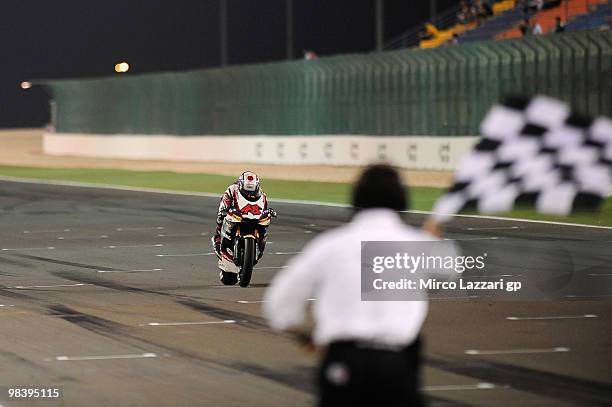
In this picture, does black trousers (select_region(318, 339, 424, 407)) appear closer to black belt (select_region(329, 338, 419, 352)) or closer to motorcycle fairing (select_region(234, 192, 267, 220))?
black belt (select_region(329, 338, 419, 352))

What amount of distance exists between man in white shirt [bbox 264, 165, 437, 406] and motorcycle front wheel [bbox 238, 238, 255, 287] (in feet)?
33.5

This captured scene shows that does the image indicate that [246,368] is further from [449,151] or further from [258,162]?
[258,162]

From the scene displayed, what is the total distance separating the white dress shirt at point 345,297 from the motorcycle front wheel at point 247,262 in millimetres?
10321

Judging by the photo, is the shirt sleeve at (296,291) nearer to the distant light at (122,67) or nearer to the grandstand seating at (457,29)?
the distant light at (122,67)

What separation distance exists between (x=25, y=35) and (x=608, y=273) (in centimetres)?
6603

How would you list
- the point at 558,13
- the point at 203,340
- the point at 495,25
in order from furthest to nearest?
the point at 495,25, the point at 558,13, the point at 203,340

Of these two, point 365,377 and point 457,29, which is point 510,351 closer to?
point 365,377

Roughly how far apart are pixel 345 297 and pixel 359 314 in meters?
0.09

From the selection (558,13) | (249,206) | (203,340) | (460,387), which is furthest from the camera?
(558,13)

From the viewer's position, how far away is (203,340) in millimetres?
12016

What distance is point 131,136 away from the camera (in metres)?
A: 63.5

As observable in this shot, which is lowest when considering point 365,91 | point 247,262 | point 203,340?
point 203,340

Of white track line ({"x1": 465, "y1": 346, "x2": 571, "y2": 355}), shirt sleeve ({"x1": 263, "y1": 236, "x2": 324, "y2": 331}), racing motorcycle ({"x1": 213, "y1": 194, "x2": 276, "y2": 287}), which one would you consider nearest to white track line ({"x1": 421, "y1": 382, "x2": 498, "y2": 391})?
white track line ({"x1": 465, "y1": 346, "x2": 571, "y2": 355})

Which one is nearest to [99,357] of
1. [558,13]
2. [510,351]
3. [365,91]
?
[510,351]
